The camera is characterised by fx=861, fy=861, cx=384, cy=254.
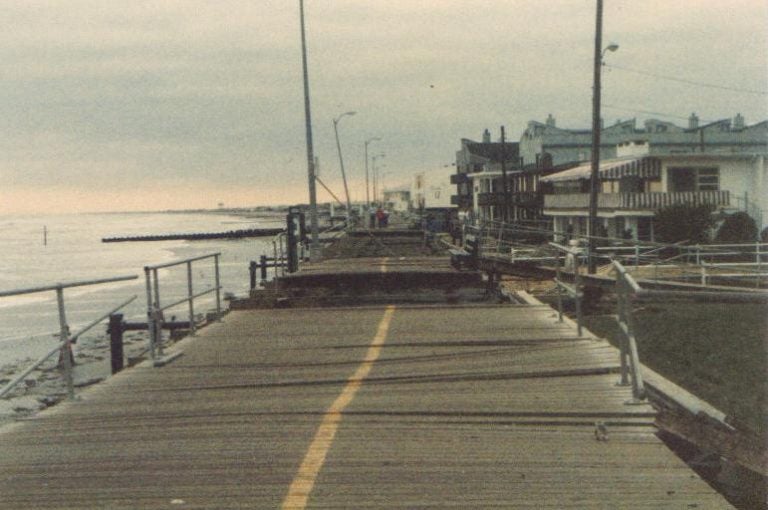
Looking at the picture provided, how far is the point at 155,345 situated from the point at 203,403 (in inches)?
121

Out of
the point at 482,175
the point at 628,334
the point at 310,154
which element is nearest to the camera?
the point at 628,334

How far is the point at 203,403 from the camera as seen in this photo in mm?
8703

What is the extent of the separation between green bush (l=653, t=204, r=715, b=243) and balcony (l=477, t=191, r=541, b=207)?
112 ft

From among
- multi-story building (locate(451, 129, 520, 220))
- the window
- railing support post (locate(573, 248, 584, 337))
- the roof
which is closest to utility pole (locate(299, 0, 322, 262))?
railing support post (locate(573, 248, 584, 337))

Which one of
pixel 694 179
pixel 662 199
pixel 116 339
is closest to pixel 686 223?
pixel 662 199

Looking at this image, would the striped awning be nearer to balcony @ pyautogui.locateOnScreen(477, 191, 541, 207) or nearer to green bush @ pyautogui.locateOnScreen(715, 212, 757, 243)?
green bush @ pyautogui.locateOnScreen(715, 212, 757, 243)

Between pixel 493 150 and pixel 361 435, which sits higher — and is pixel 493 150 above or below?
above

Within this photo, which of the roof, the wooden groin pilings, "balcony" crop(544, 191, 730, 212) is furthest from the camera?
the wooden groin pilings

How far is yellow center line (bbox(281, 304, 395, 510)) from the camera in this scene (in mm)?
5773

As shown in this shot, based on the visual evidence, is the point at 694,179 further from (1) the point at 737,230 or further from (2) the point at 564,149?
(2) the point at 564,149

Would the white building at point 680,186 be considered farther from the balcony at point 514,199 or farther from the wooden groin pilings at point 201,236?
the wooden groin pilings at point 201,236

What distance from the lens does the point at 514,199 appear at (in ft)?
293

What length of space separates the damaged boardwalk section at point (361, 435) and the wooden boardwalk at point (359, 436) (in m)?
0.02

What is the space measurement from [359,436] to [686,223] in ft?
134
